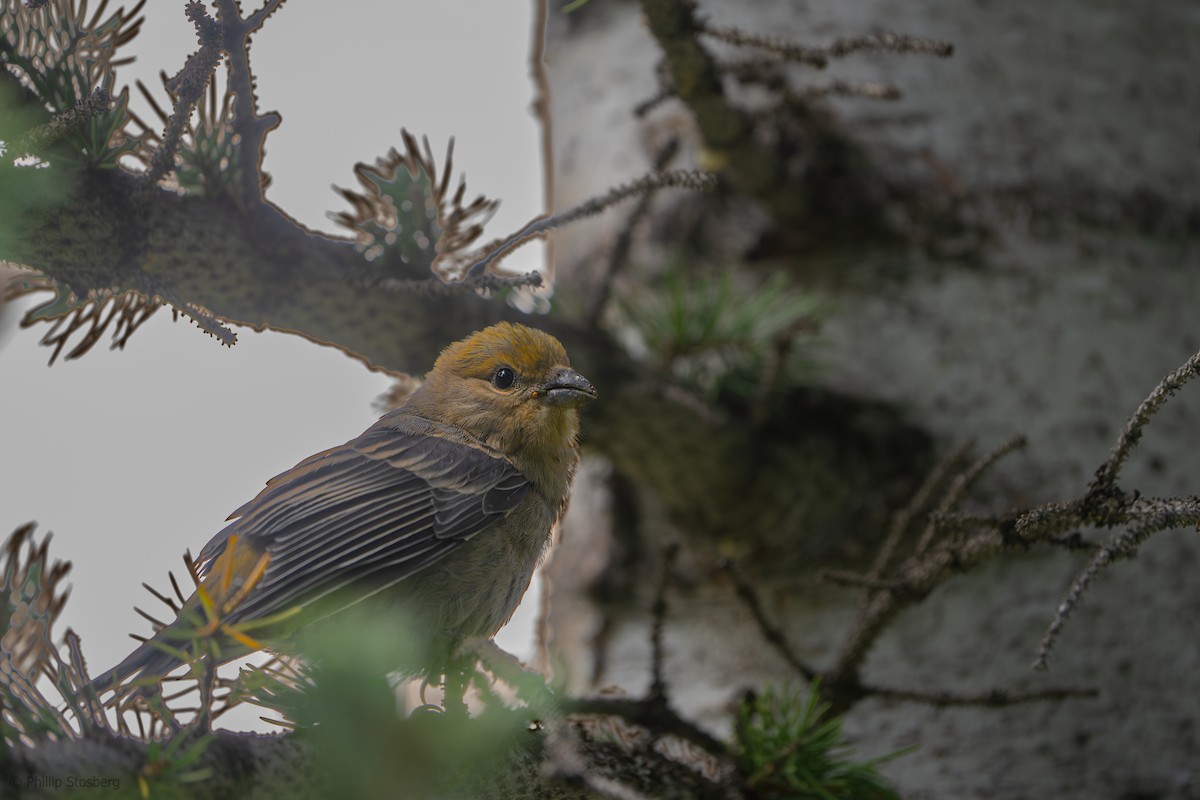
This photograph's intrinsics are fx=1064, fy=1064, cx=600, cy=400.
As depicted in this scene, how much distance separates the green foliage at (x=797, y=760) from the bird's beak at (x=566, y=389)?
1.90 ft

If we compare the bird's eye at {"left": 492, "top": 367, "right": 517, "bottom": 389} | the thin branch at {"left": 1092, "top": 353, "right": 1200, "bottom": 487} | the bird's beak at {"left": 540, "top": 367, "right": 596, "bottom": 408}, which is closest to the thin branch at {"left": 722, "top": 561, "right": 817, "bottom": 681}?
the bird's beak at {"left": 540, "top": 367, "right": 596, "bottom": 408}

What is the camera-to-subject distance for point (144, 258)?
5.34 ft

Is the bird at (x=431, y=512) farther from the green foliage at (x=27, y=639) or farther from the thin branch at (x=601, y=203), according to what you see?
the thin branch at (x=601, y=203)

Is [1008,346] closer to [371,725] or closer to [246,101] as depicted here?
[246,101]

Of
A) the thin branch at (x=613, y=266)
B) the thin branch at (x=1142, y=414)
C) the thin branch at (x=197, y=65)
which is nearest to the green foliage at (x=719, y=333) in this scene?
the thin branch at (x=613, y=266)

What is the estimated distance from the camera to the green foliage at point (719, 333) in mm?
2416

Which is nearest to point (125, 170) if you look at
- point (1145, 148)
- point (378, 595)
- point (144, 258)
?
point (144, 258)

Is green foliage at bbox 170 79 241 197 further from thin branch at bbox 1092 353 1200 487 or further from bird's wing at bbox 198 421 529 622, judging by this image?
thin branch at bbox 1092 353 1200 487

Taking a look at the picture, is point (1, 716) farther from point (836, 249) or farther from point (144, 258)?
point (836, 249)

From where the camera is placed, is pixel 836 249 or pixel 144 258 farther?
pixel 836 249

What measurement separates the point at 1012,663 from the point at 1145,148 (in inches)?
51.1

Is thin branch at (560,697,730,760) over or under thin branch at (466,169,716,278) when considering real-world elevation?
under

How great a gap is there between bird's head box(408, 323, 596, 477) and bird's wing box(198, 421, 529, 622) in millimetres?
50

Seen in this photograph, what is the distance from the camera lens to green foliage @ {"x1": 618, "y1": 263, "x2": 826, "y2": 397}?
95.1 inches
